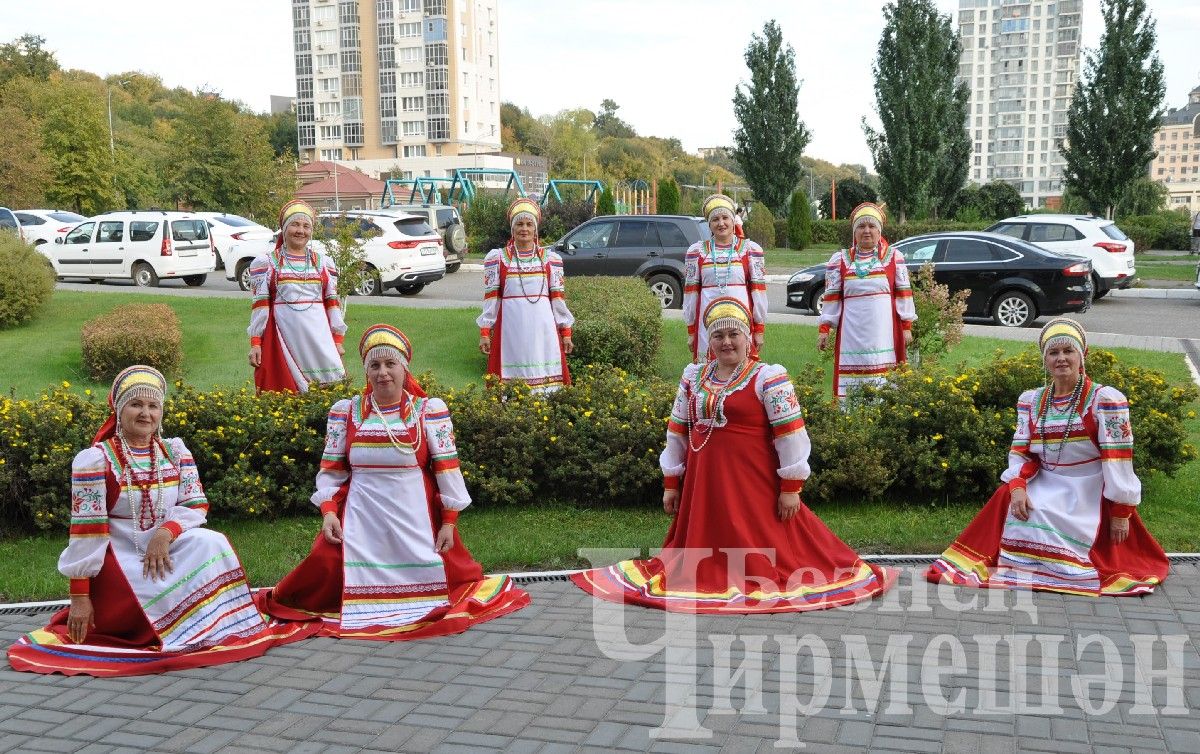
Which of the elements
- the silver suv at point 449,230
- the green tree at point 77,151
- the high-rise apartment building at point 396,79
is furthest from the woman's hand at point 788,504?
the high-rise apartment building at point 396,79

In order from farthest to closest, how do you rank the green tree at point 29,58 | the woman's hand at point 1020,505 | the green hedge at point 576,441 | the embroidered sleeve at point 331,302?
1. the green tree at point 29,58
2. the embroidered sleeve at point 331,302
3. the green hedge at point 576,441
4. the woman's hand at point 1020,505

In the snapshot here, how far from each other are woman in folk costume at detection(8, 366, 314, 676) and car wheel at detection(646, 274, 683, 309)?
14.8 meters

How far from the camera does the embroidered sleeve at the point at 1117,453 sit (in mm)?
6137

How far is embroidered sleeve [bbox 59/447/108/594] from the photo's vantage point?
5.46m

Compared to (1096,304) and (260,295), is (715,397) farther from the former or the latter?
(1096,304)

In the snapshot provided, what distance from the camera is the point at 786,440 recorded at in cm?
611

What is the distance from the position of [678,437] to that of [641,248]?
1416 centimetres

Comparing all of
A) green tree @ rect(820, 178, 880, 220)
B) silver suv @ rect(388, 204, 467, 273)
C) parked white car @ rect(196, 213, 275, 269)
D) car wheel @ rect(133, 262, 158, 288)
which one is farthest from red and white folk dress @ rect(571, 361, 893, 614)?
green tree @ rect(820, 178, 880, 220)

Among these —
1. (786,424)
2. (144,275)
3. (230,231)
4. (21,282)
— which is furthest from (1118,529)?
(230,231)

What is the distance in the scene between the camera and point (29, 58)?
67.1 meters

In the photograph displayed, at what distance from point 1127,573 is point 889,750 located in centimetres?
255

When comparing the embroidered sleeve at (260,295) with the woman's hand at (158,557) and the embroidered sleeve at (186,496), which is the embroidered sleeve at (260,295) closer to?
the embroidered sleeve at (186,496)

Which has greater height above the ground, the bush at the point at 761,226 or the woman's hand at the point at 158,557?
the bush at the point at 761,226

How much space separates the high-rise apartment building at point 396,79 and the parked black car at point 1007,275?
87346 millimetres
